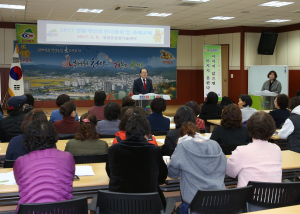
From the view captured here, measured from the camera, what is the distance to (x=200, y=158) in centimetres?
231

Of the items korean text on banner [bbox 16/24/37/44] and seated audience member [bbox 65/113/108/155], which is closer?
seated audience member [bbox 65/113/108/155]

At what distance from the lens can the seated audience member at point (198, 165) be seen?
2.32m

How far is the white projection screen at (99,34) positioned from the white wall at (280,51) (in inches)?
197

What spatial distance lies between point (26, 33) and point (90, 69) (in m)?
2.53

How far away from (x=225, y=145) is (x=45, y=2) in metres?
6.58

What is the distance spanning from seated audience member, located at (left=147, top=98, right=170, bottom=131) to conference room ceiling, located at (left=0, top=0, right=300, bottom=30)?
176 inches

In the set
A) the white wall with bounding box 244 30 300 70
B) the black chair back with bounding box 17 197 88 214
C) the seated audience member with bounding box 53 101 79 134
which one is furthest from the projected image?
the black chair back with bounding box 17 197 88 214

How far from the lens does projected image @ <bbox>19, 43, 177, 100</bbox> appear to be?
1162cm

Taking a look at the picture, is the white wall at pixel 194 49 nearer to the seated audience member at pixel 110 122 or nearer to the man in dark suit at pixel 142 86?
the man in dark suit at pixel 142 86

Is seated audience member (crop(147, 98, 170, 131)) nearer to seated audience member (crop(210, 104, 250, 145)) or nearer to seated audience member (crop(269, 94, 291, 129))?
seated audience member (crop(210, 104, 250, 145))

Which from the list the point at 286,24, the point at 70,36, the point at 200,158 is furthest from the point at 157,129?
the point at 286,24

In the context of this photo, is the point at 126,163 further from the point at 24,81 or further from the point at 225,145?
the point at 24,81

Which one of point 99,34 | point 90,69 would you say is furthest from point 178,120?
point 90,69

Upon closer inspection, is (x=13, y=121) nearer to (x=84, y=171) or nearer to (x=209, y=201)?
(x=84, y=171)
